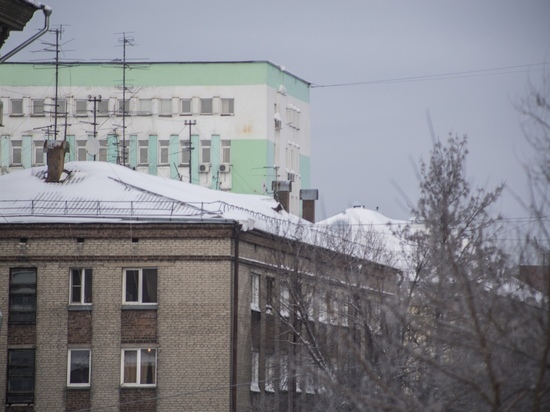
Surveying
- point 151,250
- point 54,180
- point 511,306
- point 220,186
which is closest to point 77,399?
point 151,250

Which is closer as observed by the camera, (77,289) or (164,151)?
(77,289)

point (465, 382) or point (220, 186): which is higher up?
point (220, 186)

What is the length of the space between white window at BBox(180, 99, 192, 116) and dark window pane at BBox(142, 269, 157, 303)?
42.3m

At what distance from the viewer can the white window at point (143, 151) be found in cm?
8238

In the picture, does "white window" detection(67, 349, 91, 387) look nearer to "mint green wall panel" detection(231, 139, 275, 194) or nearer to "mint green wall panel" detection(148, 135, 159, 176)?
"mint green wall panel" detection(231, 139, 275, 194)

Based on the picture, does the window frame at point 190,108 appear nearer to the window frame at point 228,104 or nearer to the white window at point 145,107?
the window frame at point 228,104

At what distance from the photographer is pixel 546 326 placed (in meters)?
10.4

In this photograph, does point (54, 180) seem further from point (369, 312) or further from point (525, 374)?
point (525, 374)

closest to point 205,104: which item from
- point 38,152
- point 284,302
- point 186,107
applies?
point 186,107

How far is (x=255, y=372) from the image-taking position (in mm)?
40250

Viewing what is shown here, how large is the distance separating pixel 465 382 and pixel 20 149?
2936 inches

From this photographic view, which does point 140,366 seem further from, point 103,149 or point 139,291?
point 103,149

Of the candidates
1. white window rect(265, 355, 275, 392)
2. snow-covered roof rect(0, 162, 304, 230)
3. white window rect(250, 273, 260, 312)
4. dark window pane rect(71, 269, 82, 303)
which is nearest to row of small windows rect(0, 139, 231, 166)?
snow-covered roof rect(0, 162, 304, 230)

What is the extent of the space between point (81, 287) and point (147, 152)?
4393cm
